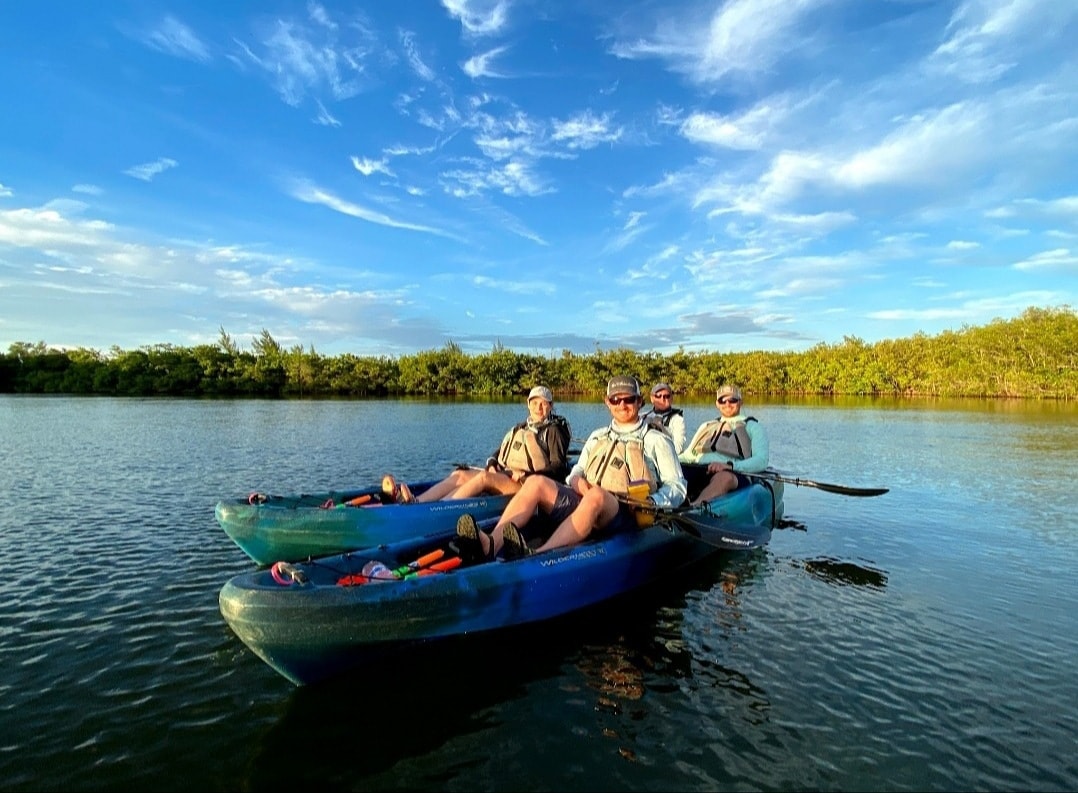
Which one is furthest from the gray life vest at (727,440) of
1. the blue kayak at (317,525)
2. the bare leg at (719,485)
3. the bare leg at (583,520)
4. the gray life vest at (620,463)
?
the blue kayak at (317,525)

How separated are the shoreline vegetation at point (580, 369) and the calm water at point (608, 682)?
6628 centimetres

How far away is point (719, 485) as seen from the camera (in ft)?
31.1

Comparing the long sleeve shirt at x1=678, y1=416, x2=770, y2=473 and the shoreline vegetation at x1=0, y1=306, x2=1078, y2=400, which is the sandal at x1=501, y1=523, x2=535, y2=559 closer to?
the long sleeve shirt at x1=678, y1=416, x2=770, y2=473

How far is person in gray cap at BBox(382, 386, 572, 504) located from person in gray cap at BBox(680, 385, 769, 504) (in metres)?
2.35

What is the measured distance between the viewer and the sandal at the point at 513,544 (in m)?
6.20

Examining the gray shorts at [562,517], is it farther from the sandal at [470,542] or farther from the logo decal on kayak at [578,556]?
the sandal at [470,542]

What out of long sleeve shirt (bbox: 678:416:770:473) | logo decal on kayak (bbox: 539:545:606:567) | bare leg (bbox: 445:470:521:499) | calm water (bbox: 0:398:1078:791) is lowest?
calm water (bbox: 0:398:1078:791)

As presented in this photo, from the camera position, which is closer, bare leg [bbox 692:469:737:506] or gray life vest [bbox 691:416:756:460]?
bare leg [bbox 692:469:737:506]

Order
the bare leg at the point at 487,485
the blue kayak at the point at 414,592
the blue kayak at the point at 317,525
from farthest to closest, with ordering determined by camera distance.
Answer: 1. the bare leg at the point at 487,485
2. the blue kayak at the point at 317,525
3. the blue kayak at the point at 414,592

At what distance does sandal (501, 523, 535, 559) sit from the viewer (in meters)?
6.20

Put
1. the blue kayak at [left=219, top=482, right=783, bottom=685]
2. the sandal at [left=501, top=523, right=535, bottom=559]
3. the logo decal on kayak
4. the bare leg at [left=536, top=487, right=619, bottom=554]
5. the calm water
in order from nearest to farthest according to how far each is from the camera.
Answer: the calm water, the blue kayak at [left=219, top=482, right=783, bottom=685], the logo decal on kayak, the sandal at [left=501, top=523, right=535, bottom=559], the bare leg at [left=536, top=487, right=619, bottom=554]

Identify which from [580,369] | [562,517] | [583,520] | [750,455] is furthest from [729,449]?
[580,369]

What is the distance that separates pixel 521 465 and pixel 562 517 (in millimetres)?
2747

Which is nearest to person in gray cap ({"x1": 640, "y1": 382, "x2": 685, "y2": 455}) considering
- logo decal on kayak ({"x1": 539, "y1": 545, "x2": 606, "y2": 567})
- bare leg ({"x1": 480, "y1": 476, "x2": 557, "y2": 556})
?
bare leg ({"x1": 480, "y1": 476, "x2": 557, "y2": 556})
